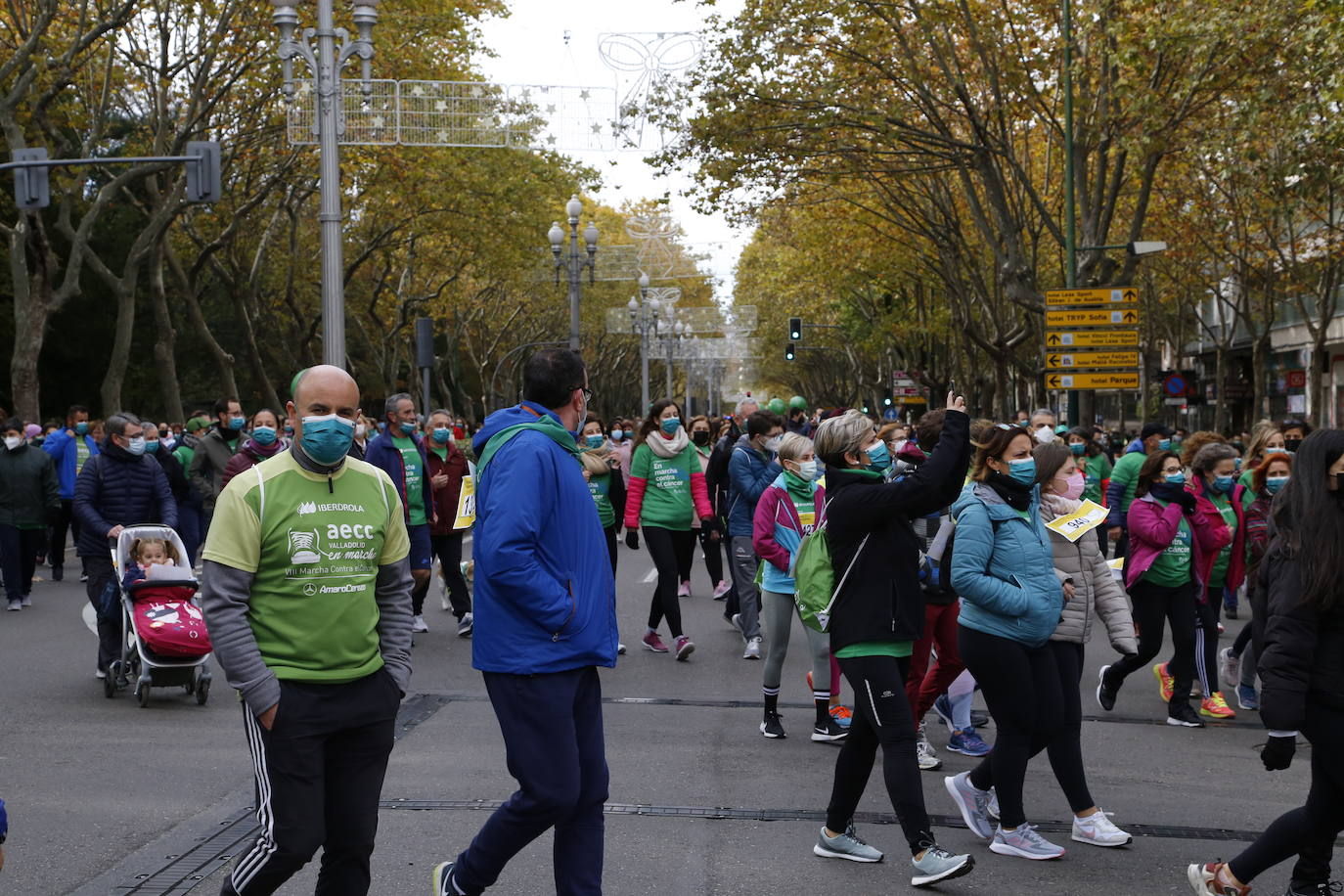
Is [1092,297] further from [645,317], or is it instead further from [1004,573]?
[645,317]

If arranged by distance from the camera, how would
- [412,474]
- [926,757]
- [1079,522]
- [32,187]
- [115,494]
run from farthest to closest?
[32,187]
[412,474]
[115,494]
[926,757]
[1079,522]

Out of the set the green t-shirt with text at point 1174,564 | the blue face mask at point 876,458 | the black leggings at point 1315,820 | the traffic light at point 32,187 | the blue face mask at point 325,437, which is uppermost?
the traffic light at point 32,187

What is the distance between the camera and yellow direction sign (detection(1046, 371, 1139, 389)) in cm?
2237

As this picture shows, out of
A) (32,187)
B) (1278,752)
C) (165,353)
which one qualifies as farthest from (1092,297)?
(1278,752)

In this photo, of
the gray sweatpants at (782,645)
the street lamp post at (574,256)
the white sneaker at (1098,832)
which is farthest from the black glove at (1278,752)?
the street lamp post at (574,256)

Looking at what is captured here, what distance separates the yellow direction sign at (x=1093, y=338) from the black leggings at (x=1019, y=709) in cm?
1689

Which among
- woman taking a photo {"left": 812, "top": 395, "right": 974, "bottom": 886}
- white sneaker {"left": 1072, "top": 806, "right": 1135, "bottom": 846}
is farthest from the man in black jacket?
white sneaker {"left": 1072, "top": 806, "right": 1135, "bottom": 846}

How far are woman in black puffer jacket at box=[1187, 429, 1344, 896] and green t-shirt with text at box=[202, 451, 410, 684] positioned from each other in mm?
2595

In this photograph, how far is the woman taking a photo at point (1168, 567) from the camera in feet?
27.2

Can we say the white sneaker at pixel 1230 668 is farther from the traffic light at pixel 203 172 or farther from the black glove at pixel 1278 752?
the traffic light at pixel 203 172

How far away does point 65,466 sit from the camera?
17.2 metres

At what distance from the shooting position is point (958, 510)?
577cm

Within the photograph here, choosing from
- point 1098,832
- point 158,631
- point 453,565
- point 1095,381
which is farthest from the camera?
point 1095,381

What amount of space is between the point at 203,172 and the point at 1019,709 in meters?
16.3
